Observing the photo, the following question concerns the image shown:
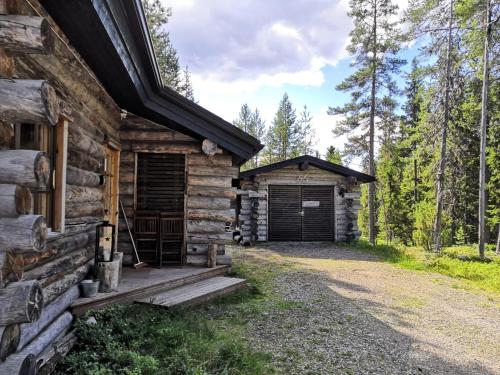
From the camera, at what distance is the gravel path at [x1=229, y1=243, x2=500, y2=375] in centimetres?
437

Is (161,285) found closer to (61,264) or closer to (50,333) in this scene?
(61,264)

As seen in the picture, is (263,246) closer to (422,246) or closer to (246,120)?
(422,246)

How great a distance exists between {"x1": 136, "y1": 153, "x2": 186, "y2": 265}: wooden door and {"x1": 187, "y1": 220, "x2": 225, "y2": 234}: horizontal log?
199 mm

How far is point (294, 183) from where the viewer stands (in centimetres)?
1521

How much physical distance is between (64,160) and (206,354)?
274 cm

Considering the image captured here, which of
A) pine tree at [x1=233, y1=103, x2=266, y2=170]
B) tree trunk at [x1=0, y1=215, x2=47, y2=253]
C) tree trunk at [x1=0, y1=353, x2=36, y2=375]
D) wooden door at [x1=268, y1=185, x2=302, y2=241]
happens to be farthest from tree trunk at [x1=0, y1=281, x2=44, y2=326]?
pine tree at [x1=233, y1=103, x2=266, y2=170]

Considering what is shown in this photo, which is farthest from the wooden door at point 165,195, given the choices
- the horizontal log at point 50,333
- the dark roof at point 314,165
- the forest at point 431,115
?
the forest at point 431,115

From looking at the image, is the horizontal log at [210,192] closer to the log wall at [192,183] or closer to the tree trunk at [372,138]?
the log wall at [192,183]

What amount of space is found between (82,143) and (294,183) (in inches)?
438

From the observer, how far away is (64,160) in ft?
13.6

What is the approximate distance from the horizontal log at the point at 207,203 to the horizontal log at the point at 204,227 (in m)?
0.32

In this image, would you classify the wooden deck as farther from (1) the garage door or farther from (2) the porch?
(1) the garage door

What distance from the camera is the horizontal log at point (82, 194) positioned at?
4.52 m

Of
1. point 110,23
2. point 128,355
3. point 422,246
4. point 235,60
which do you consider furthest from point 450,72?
point 235,60
